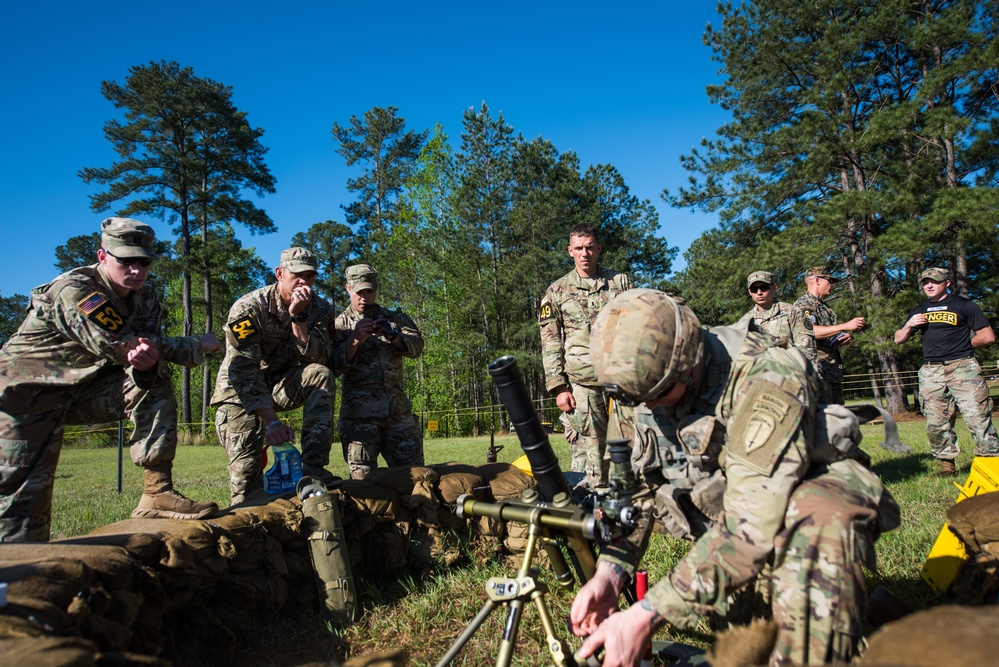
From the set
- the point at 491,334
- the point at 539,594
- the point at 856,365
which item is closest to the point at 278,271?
the point at 539,594

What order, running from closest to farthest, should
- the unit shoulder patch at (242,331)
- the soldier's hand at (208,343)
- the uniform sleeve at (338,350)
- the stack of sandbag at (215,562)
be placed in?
the stack of sandbag at (215,562), the soldier's hand at (208,343), the unit shoulder patch at (242,331), the uniform sleeve at (338,350)

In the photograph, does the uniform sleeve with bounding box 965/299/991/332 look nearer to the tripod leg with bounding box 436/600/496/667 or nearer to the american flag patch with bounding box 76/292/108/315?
the tripod leg with bounding box 436/600/496/667

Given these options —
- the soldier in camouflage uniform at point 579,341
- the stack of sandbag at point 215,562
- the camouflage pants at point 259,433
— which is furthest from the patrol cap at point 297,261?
the soldier in camouflage uniform at point 579,341

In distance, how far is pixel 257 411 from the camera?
4414 mm

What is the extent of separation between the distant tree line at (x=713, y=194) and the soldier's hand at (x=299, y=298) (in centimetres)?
1723

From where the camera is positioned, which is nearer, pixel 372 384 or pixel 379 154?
pixel 372 384

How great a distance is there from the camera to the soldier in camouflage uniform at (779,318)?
6691mm

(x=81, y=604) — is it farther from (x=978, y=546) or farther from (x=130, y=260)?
Answer: (x=978, y=546)

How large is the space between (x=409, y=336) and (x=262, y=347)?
135 centimetres

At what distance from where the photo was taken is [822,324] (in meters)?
7.17

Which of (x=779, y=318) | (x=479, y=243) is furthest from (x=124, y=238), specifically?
(x=479, y=243)

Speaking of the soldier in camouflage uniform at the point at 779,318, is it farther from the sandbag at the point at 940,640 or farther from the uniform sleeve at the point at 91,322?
the uniform sleeve at the point at 91,322

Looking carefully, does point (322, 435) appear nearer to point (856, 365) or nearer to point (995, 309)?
point (995, 309)

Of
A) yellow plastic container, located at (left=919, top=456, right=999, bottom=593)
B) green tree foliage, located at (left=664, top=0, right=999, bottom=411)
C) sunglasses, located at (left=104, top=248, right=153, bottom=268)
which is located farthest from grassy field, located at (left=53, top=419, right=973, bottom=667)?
green tree foliage, located at (left=664, top=0, right=999, bottom=411)
